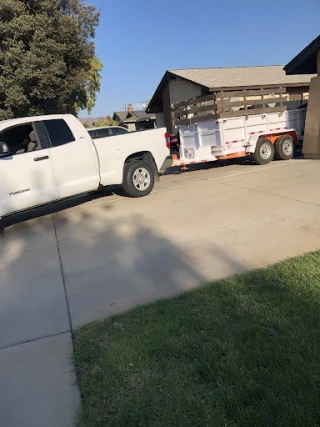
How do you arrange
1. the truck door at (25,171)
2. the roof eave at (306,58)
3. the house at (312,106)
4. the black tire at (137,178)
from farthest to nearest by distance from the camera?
1. the house at (312,106)
2. the roof eave at (306,58)
3. the black tire at (137,178)
4. the truck door at (25,171)

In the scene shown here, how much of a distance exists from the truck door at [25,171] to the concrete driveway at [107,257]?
0.64 m

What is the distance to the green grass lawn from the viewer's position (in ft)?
7.48

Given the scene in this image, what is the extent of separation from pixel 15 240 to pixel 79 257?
1.94 metres

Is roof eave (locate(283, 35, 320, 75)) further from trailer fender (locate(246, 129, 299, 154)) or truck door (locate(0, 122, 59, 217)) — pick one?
truck door (locate(0, 122, 59, 217))

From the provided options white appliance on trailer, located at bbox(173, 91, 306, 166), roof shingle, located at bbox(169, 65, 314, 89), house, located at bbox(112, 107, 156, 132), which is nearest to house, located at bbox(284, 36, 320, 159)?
white appliance on trailer, located at bbox(173, 91, 306, 166)

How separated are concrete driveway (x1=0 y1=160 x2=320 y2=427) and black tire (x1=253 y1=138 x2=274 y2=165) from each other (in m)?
3.26

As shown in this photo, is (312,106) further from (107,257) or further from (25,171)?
(107,257)

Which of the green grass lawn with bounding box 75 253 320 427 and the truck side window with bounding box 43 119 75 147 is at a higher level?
the truck side window with bounding box 43 119 75 147

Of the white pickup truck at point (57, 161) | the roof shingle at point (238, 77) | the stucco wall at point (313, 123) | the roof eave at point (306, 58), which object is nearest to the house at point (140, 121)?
the roof shingle at point (238, 77)

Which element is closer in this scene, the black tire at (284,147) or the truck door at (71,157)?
the truck door at (71,157)

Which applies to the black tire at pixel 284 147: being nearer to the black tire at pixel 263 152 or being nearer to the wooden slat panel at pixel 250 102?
the black tire at pixel 263 152

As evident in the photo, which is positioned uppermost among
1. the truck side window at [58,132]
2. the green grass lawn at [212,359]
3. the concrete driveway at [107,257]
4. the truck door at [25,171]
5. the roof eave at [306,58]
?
the roof eave at [306,58]

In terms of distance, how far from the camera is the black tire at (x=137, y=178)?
852 cm

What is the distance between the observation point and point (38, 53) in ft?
52.3
